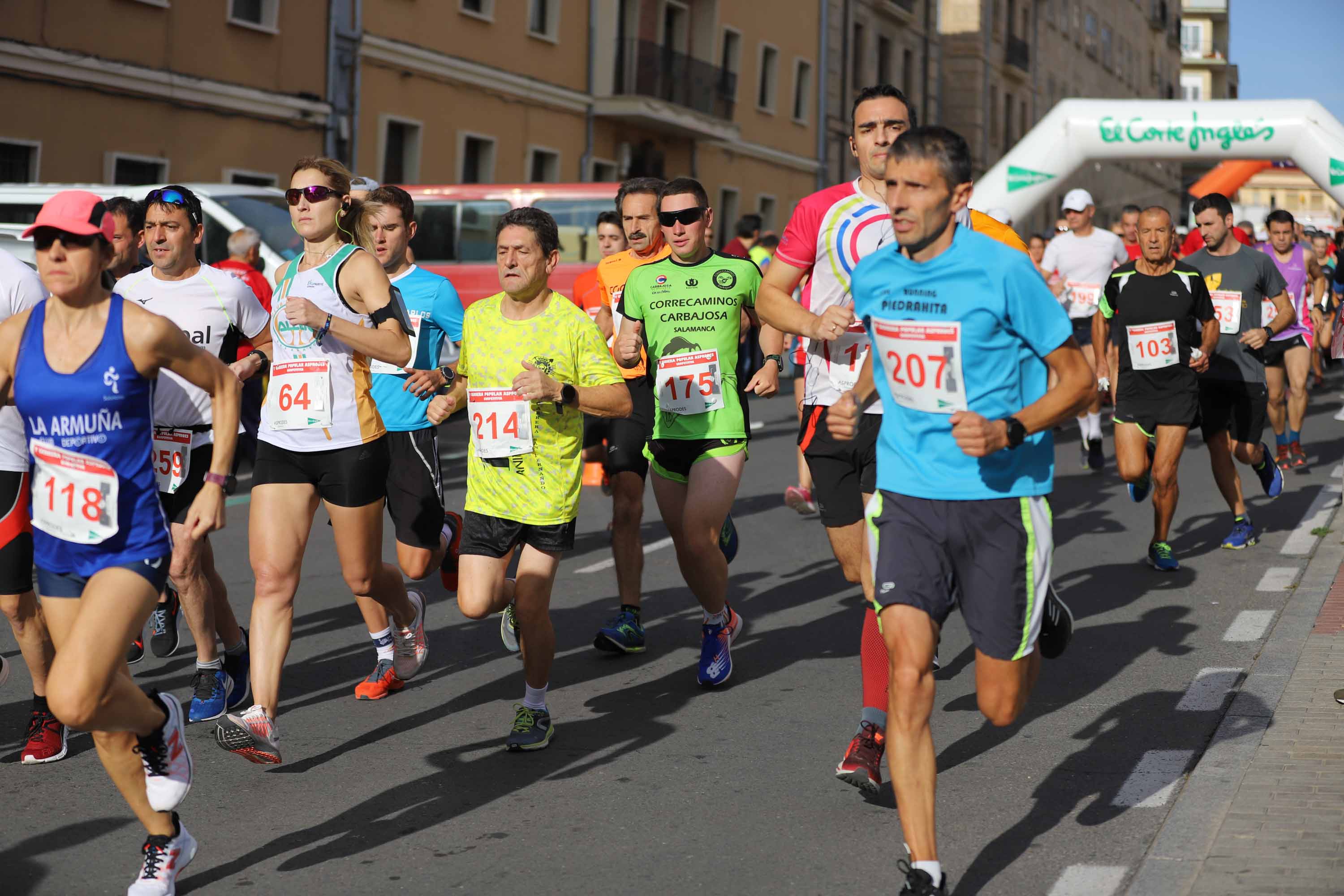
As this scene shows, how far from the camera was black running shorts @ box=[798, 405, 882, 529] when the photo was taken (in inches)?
227

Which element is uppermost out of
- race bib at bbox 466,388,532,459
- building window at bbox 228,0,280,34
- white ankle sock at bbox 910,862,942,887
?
building window at bbox 228,0,280,34

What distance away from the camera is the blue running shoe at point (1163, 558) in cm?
904

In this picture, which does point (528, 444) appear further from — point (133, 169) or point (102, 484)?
point (133, 169)

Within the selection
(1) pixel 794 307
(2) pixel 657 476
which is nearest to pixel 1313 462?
(2) pixel 657 476

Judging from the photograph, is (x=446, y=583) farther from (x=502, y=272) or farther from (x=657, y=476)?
(x=502, y=272)

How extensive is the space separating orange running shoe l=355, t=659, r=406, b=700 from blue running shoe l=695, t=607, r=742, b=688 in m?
1.18

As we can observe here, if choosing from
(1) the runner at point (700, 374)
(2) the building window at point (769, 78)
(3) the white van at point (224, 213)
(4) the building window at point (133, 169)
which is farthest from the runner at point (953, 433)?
(2) the building window at point (769, 78)

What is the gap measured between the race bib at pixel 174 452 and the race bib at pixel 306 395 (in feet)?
1.79

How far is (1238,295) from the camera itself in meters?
10.0

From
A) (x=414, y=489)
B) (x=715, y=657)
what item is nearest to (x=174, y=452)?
(x=414, y=489)

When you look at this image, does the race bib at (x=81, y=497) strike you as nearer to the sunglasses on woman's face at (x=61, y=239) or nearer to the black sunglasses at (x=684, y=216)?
the sunglasses on woman's face at (x=61, y=239)

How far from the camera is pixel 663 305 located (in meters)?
6.61

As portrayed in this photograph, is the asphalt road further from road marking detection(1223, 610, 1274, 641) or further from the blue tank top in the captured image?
the blue tank top

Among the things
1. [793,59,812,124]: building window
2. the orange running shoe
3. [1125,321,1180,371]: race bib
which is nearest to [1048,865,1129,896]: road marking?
the orange running shoe
